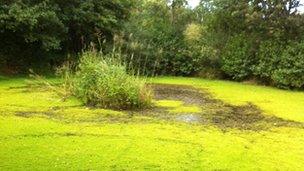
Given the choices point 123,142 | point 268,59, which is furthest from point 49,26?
point 123,142

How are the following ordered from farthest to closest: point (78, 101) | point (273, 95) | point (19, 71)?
point (19, 71) → point (273, 95) → point (78, 101)

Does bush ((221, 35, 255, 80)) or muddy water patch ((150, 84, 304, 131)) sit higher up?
bush ((221, 35, 255, 80))

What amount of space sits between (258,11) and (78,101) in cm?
1054

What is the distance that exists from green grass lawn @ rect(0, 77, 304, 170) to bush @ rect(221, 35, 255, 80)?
7.84m

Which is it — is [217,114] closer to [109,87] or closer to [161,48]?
[109,87]

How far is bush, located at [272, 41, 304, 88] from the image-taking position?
18.3 meters

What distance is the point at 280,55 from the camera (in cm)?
1922

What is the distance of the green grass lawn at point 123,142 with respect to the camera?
7.06m

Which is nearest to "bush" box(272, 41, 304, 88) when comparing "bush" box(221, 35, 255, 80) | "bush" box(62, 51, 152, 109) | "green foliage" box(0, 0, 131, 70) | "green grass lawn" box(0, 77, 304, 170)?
"bush" box(221, 35, 255, 80)

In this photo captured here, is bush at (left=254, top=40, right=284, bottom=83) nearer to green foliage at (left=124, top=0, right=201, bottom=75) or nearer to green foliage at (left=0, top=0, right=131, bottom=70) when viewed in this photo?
green foliage at (left=124, top=0, right=201, bottom=75)

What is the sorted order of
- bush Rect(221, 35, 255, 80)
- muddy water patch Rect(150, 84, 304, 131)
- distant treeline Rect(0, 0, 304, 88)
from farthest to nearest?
1. bush Rect(221, 35, 255, 80)
2. distant treeline Rect(0, 0, 304, 88)
3. muddy water patch Rect(150, 84, 304, 131)

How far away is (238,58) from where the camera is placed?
808 inches

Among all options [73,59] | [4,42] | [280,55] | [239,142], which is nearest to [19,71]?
[4,42]

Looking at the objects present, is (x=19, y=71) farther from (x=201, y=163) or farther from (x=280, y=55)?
(x=201, y=163)
